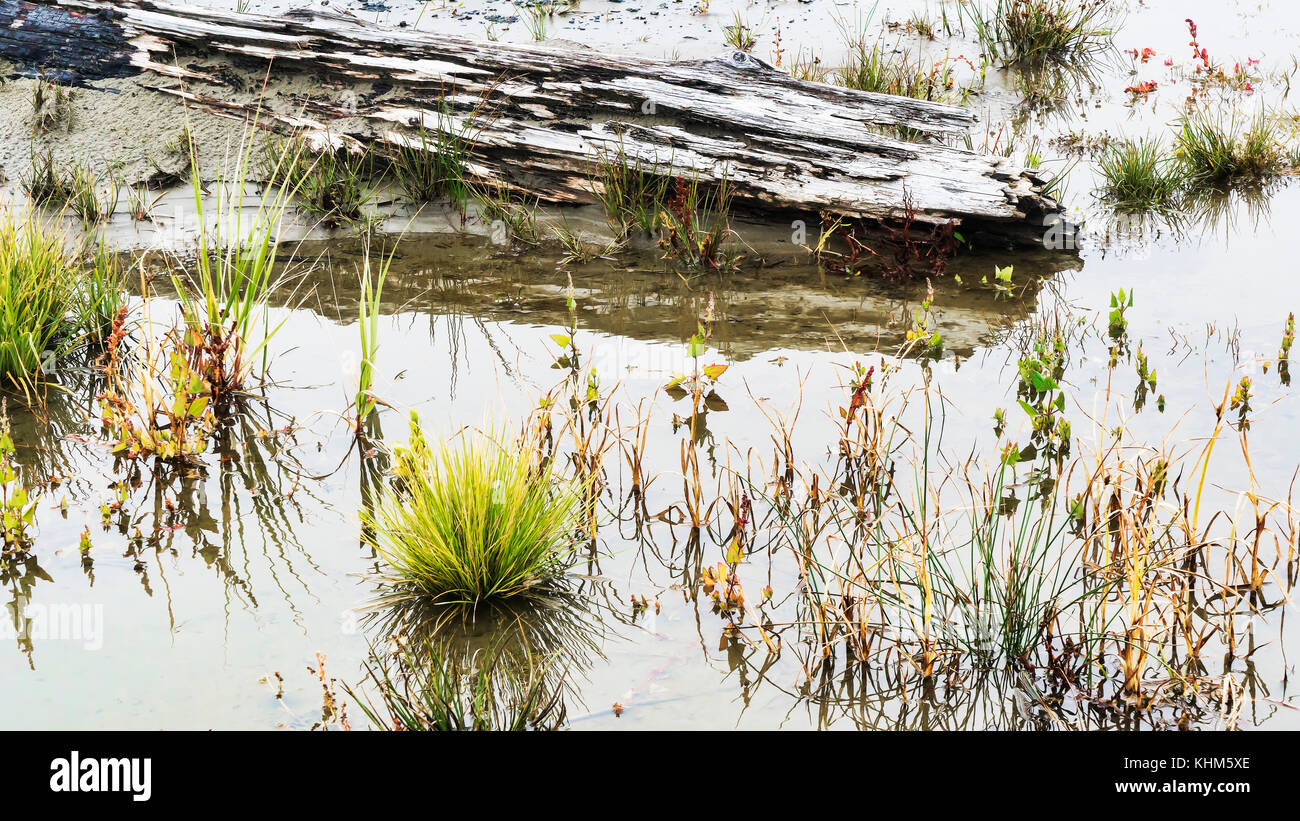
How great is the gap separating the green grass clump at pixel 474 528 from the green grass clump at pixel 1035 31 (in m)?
8.23

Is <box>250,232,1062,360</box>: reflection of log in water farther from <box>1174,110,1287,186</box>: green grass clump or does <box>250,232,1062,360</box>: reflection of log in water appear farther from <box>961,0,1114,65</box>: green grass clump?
<box>961,0,1114,65</box>: green grass clump

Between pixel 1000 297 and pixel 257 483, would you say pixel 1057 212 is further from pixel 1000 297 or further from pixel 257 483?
pixel 257 483

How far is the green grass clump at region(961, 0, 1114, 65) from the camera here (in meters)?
10.0

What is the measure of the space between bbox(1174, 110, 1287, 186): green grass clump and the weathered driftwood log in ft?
5.76

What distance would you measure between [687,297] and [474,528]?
3.18m

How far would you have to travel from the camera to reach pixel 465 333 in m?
5.89

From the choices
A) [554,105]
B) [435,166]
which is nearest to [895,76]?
[554,105]

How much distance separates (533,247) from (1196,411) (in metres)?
4.12

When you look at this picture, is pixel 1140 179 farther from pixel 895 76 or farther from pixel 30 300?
pixel 30 300

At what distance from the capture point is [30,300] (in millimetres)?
5113

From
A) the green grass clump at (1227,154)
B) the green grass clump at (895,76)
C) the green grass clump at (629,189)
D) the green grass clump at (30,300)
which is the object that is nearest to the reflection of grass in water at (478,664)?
the green grass clump at (30,300)

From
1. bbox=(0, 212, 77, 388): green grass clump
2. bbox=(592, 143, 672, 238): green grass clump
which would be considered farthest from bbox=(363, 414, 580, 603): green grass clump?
bbox=(592, 143, 672, 238): green grass clump

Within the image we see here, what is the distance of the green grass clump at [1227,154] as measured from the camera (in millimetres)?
7602
